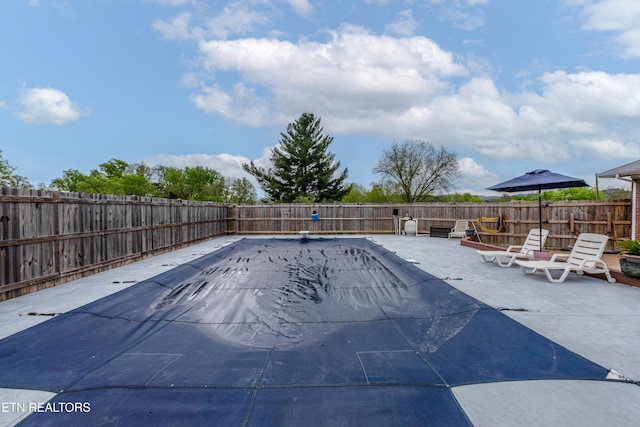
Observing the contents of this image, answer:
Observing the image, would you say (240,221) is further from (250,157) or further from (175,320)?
(175,320)

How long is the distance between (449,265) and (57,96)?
2446cm

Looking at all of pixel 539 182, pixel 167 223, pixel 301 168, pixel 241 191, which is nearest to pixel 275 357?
pixel 539 182

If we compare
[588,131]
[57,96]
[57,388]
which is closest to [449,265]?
[57,388]

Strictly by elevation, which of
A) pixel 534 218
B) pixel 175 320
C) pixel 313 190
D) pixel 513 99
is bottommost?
pixel 175 320

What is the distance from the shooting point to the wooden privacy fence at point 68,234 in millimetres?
4449

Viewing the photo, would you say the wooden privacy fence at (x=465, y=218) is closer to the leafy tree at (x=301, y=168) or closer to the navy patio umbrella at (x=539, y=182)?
the navy patio umbrella at (x=539, y=182)

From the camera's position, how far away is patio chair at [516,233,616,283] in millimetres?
5371

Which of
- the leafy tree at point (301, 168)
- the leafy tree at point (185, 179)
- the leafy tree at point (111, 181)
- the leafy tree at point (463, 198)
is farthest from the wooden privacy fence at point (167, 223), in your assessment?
the leafy tree at point (185, 179)

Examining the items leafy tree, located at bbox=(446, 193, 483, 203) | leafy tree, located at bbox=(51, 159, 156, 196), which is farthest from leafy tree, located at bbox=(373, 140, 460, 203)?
leafy tree, located at bbox=(51, 159, 156, 196)

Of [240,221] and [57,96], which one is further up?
[57,96]

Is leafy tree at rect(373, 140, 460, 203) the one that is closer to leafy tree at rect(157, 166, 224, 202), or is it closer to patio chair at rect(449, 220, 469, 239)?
patio chair at rect(449, 220, 469, 239)

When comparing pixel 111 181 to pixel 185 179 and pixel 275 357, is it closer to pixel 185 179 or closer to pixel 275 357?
pixel 185 179

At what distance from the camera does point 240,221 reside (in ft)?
48.0

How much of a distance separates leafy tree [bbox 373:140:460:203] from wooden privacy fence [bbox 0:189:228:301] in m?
17.6
